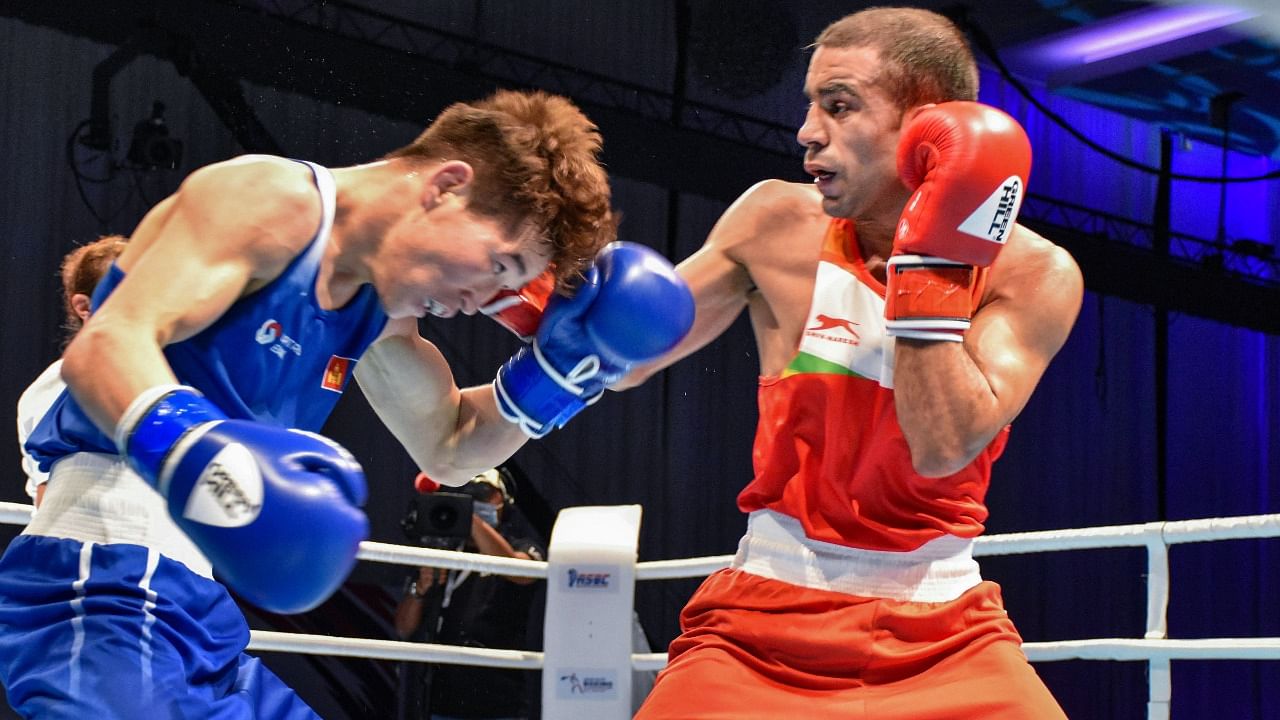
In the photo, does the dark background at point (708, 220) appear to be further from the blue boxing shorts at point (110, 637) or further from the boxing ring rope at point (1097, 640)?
the blue boxing shorts at point (110, 637)

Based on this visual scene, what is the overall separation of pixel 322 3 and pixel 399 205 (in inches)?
212

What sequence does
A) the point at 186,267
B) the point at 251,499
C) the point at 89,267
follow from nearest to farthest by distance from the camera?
1. the point at 251,499
2. the point at 186,267
3. the point at 89,267

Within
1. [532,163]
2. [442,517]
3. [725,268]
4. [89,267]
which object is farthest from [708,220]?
[532,163]

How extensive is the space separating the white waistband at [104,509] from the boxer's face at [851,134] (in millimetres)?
1036

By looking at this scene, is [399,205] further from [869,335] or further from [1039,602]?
[1039,602]

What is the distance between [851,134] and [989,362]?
408 mm

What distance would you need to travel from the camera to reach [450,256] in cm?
173

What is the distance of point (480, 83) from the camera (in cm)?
677

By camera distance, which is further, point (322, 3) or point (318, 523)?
point (322, 3)

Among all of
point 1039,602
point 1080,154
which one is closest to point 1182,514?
point 1039,602

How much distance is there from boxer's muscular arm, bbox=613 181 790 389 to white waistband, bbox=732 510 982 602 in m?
0.38

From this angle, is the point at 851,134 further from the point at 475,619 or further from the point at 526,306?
the point at 475,619

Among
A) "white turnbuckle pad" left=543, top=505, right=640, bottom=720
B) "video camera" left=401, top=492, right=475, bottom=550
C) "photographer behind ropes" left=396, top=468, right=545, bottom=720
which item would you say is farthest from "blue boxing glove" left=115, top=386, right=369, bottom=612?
"photographer behind ropes" left=396, top=468, right=545, bottom=720

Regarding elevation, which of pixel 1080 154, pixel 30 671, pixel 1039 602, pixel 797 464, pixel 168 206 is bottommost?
pixel 30 671
